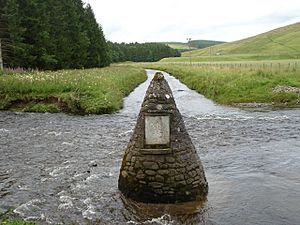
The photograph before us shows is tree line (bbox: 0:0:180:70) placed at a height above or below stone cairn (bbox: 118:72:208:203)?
above

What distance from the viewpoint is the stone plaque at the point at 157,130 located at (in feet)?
34.2

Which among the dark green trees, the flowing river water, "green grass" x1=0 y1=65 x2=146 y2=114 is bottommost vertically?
the flowing river water

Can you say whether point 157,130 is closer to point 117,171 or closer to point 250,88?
point 117,171

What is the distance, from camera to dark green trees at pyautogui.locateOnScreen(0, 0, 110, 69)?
44.4 metres

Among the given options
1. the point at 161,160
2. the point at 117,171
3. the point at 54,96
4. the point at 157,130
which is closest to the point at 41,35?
the point at 54,96

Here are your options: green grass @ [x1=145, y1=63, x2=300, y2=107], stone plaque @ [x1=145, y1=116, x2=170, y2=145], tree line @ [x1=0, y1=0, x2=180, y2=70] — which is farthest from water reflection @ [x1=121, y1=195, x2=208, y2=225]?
tree line @ [x1=0, y1=0, x2=180, y2=70]

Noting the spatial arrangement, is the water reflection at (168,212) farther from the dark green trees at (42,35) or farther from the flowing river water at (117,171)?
the dark green trees at (42,35)

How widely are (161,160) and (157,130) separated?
794 millimetres

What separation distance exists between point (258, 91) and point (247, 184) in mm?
23710

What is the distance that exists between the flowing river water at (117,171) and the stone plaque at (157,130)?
5.47 ft

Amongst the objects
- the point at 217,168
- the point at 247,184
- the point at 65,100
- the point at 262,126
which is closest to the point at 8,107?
the point at 65,100

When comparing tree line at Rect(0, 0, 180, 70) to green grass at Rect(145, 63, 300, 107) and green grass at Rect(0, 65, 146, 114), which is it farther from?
green grass at Rect(145, 63, 300, 107)

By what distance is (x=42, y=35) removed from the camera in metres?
48.9

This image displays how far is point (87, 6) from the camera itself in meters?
83.4
